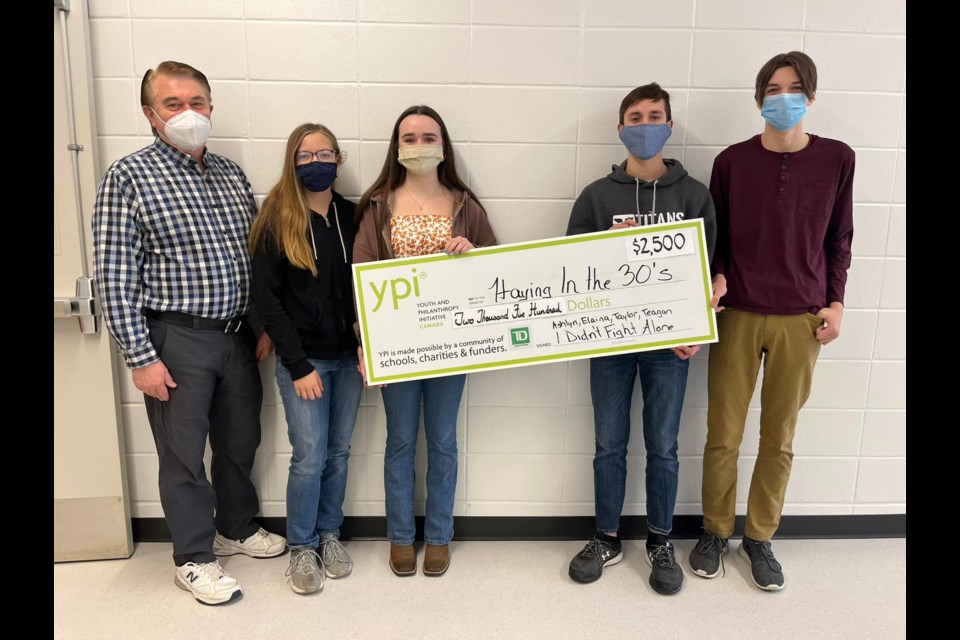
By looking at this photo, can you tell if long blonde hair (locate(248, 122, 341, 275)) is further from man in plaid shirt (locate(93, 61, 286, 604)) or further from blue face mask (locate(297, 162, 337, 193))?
man in plaid shirt (locate(93, 61, 286, 604))

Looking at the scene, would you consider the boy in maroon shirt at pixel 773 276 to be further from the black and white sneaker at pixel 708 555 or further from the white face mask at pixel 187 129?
the white face mask at pixel 187 129

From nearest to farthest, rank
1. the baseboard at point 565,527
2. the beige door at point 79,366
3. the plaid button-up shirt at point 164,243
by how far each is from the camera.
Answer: the plaid button-up shirt at point 164,243 < the beige door at point 79,366 < the baseboard at point 565,527

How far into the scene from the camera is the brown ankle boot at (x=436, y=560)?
2.28m

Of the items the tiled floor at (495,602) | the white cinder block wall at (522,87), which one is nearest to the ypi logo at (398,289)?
the white cinder block wall at (522,87)

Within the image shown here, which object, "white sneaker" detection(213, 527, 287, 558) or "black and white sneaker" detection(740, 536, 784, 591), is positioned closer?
"black and white sneaker" detection(740, 536, 784, 591)

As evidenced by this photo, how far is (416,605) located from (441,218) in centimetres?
139

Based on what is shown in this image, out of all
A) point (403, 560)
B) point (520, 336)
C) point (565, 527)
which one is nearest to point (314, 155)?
point (520, 336)

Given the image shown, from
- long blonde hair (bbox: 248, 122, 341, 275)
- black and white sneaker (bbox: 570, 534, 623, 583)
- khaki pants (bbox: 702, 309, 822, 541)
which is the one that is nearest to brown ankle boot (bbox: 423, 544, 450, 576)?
black and white sneaker (bbox: 570, 534, 623, 583)

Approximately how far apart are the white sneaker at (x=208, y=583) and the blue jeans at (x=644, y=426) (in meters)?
1.39

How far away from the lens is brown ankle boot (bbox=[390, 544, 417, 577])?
7.48ft

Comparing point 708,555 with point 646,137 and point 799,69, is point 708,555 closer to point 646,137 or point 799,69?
point 646,137

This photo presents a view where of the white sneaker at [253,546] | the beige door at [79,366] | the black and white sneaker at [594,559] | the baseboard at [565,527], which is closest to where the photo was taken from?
the beige door at [79,366]

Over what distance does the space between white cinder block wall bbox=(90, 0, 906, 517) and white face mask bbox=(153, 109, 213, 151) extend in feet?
0.85

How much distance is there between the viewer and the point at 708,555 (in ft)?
7.48
